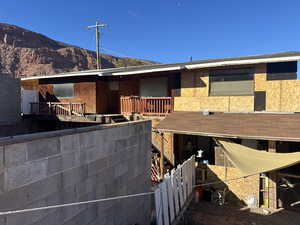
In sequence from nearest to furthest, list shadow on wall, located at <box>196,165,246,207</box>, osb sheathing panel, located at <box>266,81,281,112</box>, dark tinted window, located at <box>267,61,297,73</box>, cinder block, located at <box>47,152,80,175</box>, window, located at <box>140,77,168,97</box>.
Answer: cinder block, located at <box>47,152,80,175</box> < shadow on wall, located at <box>196,165,246,207</box> < dark tinted window, located at <box>267,61,297,73</box> < osb sheathing panel, located at <box>266,81,281,112</box> < window, located at <box>140,77,168,97</box>

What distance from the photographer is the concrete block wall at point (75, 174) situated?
2.52 metres

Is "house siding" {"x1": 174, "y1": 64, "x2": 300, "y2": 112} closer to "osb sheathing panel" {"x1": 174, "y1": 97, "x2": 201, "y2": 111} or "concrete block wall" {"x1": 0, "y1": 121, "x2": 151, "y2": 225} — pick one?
"osb sheathing panel" {"x1": 174, "y1": 97, "x2": 201, "y2": 111}

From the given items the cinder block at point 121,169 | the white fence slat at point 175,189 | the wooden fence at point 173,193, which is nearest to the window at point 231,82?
the wooden fence at point 173,193

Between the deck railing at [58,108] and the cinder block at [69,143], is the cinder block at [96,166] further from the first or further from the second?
the deck railing at [58,108]

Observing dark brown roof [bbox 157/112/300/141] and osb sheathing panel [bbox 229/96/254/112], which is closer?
dark brown roof [bbox 157/112/300/141]

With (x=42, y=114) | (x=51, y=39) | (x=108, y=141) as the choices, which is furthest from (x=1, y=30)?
(x=108, y=141)

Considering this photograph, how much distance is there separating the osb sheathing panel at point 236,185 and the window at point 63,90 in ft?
31.2

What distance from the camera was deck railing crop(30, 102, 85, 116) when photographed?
1182cm

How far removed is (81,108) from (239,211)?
919 centimetres

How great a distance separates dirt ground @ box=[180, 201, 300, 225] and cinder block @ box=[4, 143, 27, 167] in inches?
215

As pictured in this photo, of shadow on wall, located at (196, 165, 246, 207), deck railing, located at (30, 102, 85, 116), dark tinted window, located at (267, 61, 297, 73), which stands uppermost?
dark tinted window, located at (267, 61, 297, 73)

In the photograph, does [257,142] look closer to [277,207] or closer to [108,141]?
[277,207]

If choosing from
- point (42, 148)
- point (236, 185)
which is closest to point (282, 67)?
point (236, 185)

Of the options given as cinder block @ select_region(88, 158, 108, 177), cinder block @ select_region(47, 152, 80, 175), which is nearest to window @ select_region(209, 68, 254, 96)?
cinder block @ select_region(88, 158, 108, 177)
